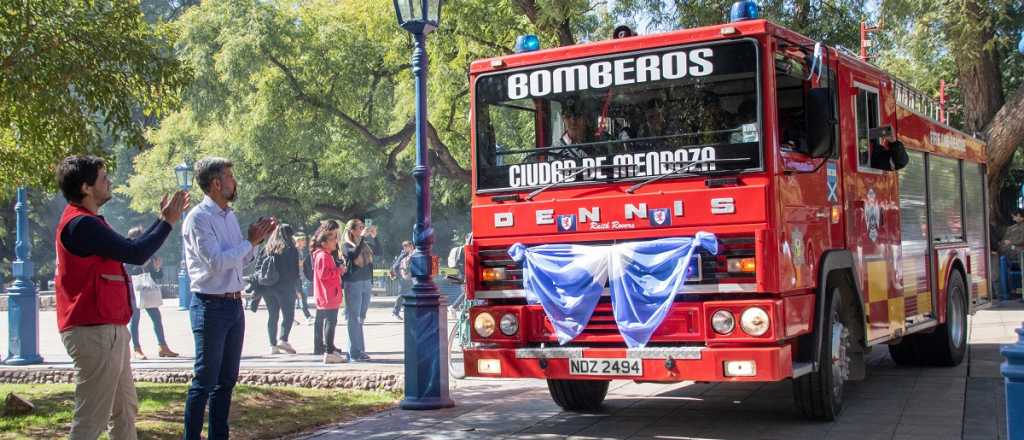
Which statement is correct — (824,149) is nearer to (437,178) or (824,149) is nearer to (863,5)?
(863,5)

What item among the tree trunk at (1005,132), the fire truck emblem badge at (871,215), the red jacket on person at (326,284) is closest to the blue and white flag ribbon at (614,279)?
the fire truck emblem badge at (871,215)

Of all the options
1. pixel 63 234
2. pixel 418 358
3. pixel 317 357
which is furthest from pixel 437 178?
pixel 63 234

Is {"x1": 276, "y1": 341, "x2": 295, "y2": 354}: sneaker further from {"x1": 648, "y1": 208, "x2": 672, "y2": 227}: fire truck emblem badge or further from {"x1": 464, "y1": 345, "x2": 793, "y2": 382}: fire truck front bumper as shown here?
{"x1": 648, "y1": 208, "x2": 672, "y2": 227}: fire truck emblem badge

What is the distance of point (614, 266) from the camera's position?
7.53m

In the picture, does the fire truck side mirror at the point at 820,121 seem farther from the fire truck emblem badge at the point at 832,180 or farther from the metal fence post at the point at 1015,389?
the metal fence post at the point at 1015,389

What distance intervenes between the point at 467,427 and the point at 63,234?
3516 millimetres

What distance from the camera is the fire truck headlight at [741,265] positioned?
7.11 meters

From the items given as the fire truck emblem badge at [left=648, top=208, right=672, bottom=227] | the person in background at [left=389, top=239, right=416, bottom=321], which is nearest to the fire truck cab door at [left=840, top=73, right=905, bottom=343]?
the fire truck emblem badge at [left=648, top=208, right=672, bottom=227]

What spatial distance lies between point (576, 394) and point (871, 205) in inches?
111

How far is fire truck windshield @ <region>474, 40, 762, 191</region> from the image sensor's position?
24.4 feet

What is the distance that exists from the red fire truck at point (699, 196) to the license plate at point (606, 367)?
1 centimetres

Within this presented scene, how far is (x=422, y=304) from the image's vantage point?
9.18 metres

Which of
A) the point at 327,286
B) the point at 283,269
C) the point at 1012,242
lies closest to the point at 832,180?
the point at 327,286

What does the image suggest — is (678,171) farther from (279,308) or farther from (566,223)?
(279,308)
